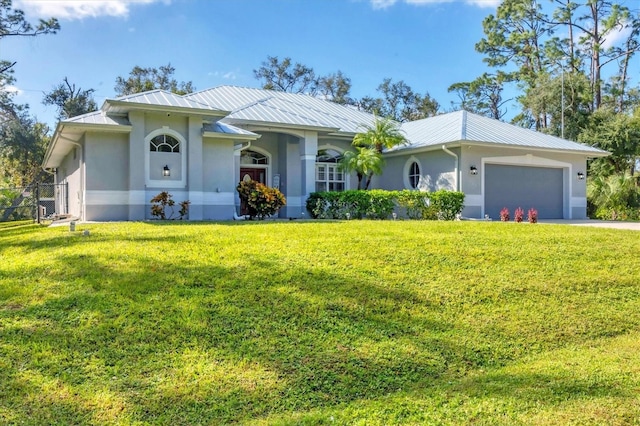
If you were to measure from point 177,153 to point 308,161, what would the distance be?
4.71 metres

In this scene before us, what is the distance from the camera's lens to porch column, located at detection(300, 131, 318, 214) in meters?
16.0

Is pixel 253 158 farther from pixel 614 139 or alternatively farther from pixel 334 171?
pixel 614 139

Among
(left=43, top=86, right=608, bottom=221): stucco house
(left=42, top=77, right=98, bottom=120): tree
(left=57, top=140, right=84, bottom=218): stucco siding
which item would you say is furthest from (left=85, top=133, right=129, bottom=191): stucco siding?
→ (left=42, top=77, right=98, bottom=120): tree

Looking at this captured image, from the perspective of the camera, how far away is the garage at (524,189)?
17.1 m

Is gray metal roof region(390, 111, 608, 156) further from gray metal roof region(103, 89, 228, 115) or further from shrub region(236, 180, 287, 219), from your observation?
gray metal roof region(103, 89, 228, 115)

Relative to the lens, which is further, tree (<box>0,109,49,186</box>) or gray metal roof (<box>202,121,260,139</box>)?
tree (<box>0,109,49,186</box>)

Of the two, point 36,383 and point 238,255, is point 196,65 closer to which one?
point 238,255

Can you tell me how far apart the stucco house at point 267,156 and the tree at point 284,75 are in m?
20.3

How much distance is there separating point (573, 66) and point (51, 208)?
3578cm

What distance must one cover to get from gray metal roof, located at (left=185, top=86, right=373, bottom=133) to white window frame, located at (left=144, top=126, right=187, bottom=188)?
7.62 feet

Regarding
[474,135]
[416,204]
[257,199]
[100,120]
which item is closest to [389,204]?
[416,204]

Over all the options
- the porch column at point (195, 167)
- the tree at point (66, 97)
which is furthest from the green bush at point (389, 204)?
the tree at point (66, 97)

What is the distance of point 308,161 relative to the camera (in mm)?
16094

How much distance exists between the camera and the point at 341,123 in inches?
723
